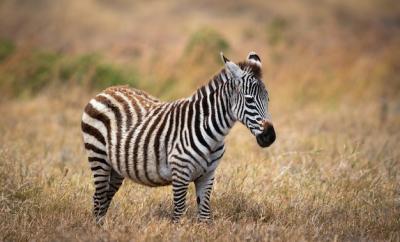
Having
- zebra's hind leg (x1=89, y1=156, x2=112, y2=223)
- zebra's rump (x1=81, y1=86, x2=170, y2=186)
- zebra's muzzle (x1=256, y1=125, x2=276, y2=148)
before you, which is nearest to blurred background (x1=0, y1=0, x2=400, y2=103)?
zebra's rump (x1=81, y1=86, x2=170, y2=186)

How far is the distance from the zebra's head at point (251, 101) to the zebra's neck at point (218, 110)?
63 millimetres

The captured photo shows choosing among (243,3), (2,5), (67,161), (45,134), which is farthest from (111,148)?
(243,3)

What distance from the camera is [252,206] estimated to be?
7.10m

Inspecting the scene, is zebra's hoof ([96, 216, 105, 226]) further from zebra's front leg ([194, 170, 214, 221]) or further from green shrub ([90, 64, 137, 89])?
green shrub ([90, 64, 137, 89])

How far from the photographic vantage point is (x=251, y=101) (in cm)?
611

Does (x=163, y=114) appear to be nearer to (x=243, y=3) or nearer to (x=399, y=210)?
(x=399, y=210)

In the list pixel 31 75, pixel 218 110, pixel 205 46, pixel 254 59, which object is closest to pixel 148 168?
pixel 218 110

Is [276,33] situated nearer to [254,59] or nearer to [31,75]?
[31,75]

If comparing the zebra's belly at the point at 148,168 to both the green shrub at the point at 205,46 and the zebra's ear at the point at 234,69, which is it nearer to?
the zebra's ear at the point at 234,69

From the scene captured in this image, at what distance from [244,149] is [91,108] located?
389 centimetres

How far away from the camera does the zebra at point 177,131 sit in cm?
616

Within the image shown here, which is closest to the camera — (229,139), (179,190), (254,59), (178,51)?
(179,190)

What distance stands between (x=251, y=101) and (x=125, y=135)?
52.8 inches

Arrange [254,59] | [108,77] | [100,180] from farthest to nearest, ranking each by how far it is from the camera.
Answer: [108,77] < [100,180] < [254,59]
